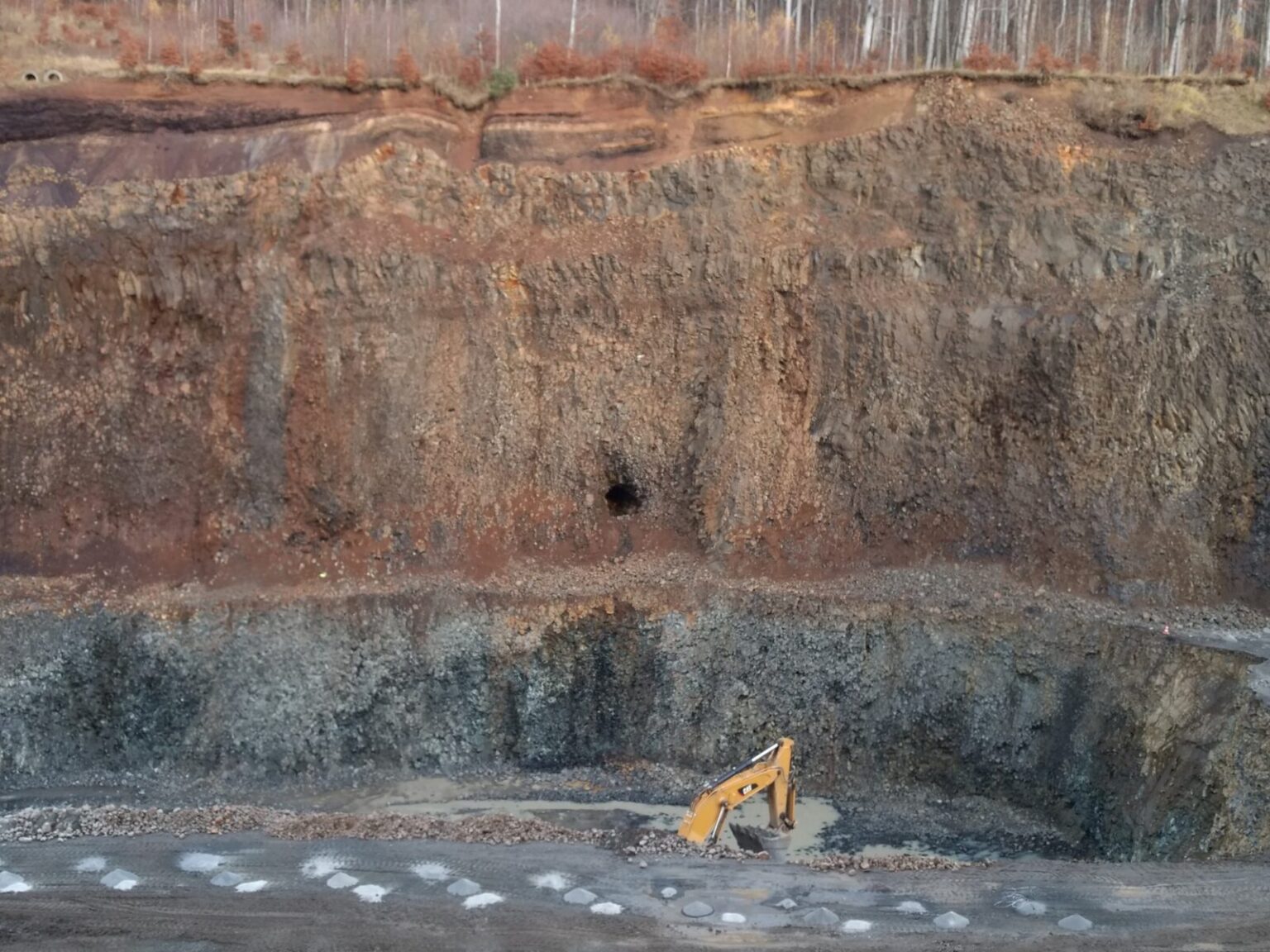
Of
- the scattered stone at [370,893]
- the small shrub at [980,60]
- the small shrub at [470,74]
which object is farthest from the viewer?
the small shrub at [470,74]

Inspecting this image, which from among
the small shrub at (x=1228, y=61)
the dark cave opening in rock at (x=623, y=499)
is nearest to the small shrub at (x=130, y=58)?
the dark cave opening in rock at (x=623, y=499)

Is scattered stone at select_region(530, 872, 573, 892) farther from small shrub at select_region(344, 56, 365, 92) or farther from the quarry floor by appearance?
small shrub at select_region(344, 56, 365, 92)

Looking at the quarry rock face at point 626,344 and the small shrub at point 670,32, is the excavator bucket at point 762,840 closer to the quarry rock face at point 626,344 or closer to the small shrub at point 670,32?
the quarry rock face at point 626,344

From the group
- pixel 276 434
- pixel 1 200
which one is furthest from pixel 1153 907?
pixel 1 200

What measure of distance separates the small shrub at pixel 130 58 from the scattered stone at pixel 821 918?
18426 millimetres

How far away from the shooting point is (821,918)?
39.5ft

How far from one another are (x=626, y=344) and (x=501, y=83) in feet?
17.6

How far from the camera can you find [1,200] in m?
21.4

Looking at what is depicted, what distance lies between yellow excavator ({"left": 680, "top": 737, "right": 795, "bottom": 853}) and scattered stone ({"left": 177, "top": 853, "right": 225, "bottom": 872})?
16.3 ft

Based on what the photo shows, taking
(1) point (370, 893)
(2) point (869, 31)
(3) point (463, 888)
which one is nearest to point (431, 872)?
(3) point (463, 888)

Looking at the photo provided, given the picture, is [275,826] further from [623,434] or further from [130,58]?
[130,58]

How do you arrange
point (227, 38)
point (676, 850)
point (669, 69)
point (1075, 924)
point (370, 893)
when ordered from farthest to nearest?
point (227, 38)
point (669, 69)
point (676, 850)
point (370, 893)
point (1075, 924)

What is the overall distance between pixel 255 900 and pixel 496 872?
2.34 m

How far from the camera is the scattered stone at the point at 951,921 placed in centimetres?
1183
